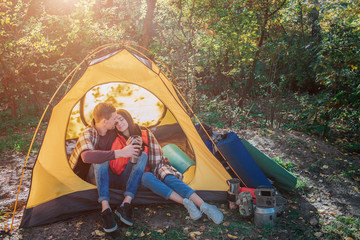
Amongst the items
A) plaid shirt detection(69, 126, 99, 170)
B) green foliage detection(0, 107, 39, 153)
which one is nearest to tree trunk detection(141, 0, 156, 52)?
green foliage detection(0, 107, 39, 153)

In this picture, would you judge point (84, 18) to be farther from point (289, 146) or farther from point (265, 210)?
point (265, 210)

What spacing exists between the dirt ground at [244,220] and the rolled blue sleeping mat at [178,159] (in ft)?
2.24

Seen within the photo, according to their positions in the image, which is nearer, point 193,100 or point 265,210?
point 265,210

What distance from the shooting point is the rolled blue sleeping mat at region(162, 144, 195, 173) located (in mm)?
3820

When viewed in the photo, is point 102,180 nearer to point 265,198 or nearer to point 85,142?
point 85,142

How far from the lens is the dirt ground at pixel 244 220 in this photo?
2748mm

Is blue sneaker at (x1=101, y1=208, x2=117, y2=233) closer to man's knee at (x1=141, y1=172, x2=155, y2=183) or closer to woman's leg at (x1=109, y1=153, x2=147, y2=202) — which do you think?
woman's leg at (x1=109, y1=153, x2=147, y2=202)

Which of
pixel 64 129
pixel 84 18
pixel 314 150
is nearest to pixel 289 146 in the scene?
pixel 314 150

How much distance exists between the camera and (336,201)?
3.48m

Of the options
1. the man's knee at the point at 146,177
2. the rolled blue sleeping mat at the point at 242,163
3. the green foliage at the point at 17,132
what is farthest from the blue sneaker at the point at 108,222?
the green foliage at the point at 17,132

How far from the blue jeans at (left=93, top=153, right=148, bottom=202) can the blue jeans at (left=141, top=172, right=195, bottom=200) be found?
0.08m

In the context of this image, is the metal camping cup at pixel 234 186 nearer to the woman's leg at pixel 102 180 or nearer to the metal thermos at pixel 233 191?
the metal thermos at pixel 233 191

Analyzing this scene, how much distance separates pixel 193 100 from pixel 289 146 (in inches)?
105

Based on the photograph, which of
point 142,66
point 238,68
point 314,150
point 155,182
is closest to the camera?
point 155,182
